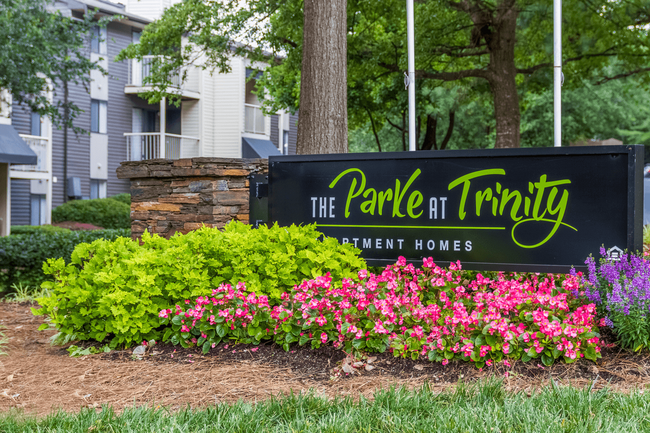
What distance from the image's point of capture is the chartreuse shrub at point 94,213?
1905 cm

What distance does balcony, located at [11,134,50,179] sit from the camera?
58.6 ft

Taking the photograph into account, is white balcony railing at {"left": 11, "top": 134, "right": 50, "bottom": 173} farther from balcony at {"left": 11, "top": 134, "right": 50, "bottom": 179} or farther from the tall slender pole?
the tall slender pole

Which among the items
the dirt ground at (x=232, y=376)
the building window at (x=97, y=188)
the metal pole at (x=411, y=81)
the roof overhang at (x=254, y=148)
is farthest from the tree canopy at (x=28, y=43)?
the roof overhang at (x=254, y=148)

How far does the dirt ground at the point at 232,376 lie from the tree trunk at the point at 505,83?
32.2 ft

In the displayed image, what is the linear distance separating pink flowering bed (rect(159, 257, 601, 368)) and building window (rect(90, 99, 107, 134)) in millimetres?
18748

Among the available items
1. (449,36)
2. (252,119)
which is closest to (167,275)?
(449,36)

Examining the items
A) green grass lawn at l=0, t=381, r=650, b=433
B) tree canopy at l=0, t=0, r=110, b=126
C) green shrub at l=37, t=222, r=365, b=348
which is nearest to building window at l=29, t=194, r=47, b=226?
tree canopy at l=0, t=0, r=110, b=126

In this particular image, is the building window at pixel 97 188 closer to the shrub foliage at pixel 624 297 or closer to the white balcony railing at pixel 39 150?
the white balcony railing at pixel 39 150

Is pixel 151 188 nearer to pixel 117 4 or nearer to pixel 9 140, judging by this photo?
pixel 9 140

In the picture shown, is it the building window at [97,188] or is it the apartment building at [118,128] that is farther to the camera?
the building window at [97,188]

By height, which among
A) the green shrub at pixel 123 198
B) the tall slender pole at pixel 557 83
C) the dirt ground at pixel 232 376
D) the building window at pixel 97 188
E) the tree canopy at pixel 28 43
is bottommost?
the dirt ground at pixel 232 376

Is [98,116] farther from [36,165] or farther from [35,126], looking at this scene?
[36,165]

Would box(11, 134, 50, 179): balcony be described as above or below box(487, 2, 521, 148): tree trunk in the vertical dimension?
below

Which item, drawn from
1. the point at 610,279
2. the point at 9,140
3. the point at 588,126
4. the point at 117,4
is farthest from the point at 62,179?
the point at 588,126
